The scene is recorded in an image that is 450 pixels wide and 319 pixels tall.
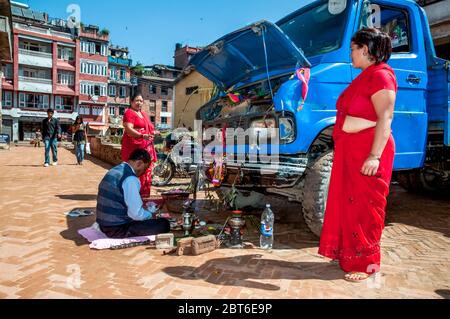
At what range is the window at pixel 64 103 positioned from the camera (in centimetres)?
4490

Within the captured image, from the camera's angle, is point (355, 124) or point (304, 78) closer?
point (355, 124)

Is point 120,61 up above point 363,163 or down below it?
above

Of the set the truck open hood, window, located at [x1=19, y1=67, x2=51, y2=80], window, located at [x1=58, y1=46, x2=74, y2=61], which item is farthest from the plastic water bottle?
window, located at [x1=58, y1=46, x2=74, y2=61]

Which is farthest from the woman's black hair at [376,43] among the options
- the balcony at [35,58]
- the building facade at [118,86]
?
the building facade at [118,86]

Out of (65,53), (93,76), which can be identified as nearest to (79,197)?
(65,53)

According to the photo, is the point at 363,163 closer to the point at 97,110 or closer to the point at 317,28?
the point at 317,28

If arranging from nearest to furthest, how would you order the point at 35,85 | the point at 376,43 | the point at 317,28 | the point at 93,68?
the point at 376,43 < the point at 317,28 < the point at 35,85 < the point at 93,68

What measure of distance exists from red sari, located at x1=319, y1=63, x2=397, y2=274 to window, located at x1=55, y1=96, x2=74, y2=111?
49.1 meters

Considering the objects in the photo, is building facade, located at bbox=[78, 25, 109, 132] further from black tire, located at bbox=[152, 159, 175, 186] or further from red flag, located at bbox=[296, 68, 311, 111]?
red flag, located at bbox=[296, 68, 311, 111]

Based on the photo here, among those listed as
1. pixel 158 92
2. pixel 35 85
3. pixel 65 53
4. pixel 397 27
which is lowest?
pixel 397 27

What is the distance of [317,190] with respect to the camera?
10.8 ft

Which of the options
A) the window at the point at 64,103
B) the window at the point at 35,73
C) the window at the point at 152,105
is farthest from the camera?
the window at the point at 152,105

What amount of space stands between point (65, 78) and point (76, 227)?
48170 millimetres

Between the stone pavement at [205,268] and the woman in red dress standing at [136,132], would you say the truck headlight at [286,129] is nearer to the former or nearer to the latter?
the stone pavement at [205,268]
